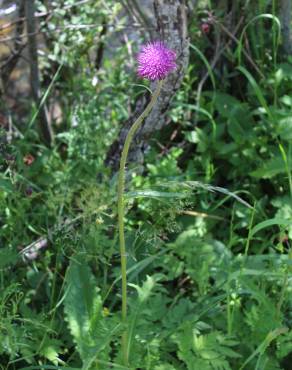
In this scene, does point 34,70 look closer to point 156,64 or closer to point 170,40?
point 170,40

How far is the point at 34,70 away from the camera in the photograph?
3.13 m

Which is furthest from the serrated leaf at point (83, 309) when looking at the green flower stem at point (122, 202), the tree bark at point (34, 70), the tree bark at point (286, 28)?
the tree bark at point (286, 28)

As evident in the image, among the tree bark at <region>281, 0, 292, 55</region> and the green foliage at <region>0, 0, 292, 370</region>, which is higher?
the tree bark at <region>281, 0, 292, 55</region>

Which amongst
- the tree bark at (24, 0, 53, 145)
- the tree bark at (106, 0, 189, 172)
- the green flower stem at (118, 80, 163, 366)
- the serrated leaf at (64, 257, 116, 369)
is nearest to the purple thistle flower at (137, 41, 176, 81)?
the green flower stem at (118, 80, 163, 366)

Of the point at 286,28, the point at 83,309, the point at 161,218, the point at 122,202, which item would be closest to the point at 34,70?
the point at 286,28

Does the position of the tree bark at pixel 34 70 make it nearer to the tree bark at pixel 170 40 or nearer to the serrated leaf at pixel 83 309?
the tree bark at pixel 170 40

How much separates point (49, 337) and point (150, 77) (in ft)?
3.32

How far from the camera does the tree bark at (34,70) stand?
2975mm

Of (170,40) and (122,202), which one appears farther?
(170,40)

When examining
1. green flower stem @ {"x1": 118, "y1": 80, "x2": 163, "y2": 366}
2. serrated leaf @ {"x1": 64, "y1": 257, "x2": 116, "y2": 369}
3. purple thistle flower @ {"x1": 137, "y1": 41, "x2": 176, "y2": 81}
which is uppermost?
purple thistle flower @ {"x1": 137, "y1": 41, "x2": 176, "y2": 81}

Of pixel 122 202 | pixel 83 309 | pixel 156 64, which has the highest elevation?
pixel 156 64

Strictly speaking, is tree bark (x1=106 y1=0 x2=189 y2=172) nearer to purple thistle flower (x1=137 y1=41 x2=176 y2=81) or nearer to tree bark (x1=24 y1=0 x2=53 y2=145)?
tree bark (x1=24 y1=0 x2=53 y2=145)

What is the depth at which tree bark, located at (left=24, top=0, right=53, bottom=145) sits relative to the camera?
297cm

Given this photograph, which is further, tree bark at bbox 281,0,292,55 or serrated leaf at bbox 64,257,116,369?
tree bark at bbox 281,0,292,55
